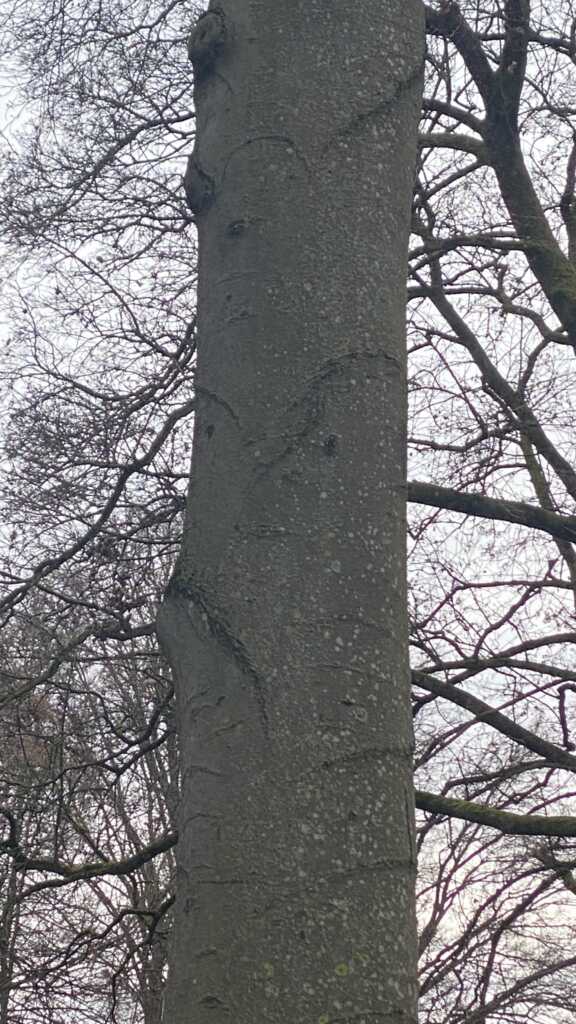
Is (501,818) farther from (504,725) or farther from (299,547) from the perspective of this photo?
(299,547)

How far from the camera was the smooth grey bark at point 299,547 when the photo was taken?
1.14 meters

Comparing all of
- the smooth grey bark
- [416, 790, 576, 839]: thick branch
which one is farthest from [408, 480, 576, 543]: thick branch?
the smooth grey bark

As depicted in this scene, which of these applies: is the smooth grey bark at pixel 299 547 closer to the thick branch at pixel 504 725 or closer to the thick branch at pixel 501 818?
the thick branch at pixel 501 818

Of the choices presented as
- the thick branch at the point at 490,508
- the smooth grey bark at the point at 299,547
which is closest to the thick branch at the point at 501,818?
the thick branch at the point at 490,508

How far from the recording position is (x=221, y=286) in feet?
4.98

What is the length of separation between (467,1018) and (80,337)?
3478 mm

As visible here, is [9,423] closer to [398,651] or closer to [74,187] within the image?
[74,187]

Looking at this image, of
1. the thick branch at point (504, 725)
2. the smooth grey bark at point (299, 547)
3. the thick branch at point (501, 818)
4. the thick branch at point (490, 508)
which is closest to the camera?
the smooth grey bark at point (299, 547)

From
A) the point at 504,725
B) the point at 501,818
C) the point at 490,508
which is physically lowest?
the point at 501,818

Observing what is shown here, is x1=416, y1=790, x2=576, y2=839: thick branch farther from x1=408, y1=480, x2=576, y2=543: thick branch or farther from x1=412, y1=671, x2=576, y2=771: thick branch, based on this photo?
x1=412, y1=671, x2=576, y2=771: thick branch

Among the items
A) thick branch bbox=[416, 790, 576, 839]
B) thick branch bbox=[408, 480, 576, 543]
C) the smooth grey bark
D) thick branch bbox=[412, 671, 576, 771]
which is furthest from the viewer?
thick branch bbox=[412, 671, 576, 771]

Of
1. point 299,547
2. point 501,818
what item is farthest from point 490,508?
point 299,547

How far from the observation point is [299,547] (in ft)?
4.18

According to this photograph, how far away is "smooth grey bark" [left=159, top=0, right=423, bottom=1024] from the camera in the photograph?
1.14m
